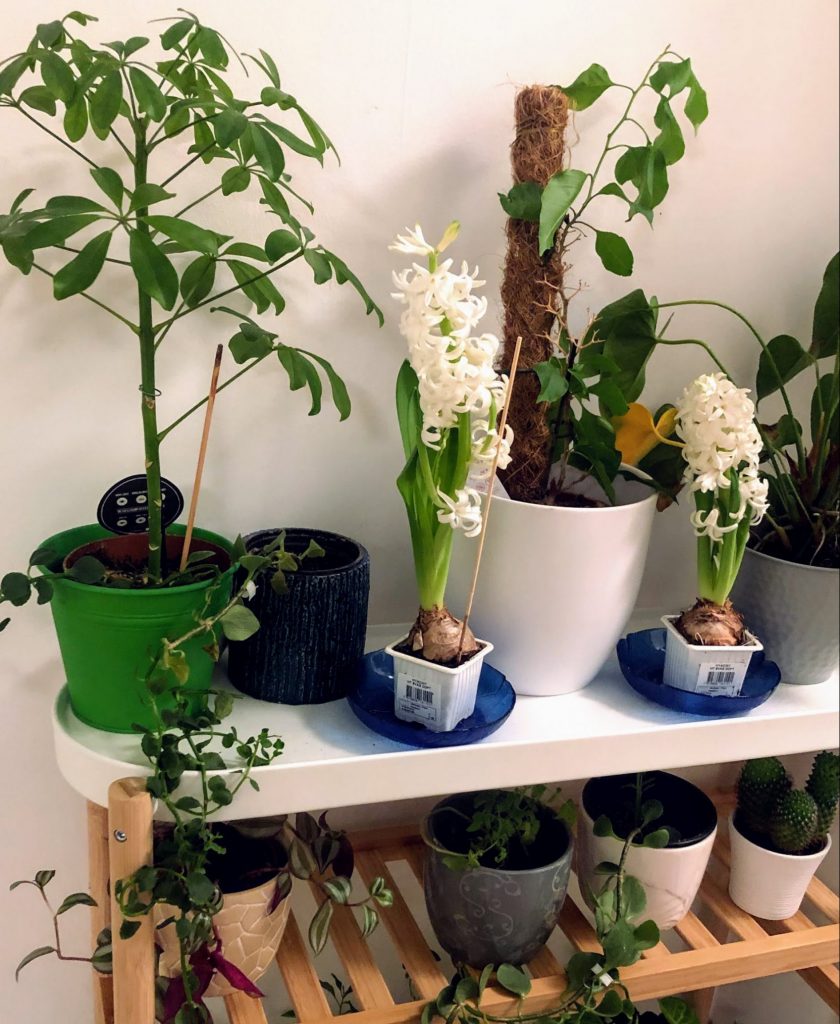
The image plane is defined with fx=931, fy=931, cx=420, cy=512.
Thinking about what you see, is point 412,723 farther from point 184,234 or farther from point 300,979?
point 184,234

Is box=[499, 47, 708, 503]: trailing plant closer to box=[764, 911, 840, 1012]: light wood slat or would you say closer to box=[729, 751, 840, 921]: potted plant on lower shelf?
box=[729, 751, 840, 921]: potted plant on lower shelf

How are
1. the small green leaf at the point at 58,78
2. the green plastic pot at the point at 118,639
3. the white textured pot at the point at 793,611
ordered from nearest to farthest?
the small green leaf at the point at 58,78, the green plastic pot at the point at 118,639, the white textured pot at the point at 793,611

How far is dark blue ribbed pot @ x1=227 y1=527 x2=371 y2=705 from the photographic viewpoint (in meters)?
0.79

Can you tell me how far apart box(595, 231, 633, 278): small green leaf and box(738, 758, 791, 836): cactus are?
56 cm

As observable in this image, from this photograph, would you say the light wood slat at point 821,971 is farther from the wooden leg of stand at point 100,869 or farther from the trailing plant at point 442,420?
the wooden leg of stand at point 100,869

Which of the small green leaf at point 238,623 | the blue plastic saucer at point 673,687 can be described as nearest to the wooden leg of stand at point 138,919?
the small green leaf at point 238,623

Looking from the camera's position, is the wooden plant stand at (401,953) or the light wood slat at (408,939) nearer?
the wooden plant stand at (401,953)

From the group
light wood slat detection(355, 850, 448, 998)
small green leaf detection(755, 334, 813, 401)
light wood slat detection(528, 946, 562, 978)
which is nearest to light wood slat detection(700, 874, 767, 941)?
light wood slat detection(528, 946, 562, 978)

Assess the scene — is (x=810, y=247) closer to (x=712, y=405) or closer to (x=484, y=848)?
(x=712, y=405)

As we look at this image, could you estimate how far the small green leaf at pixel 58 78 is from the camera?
0.61m

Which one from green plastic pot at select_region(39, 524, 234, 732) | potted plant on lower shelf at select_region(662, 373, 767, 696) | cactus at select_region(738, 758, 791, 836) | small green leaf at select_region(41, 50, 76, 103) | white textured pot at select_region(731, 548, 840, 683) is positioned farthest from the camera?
cactus at select_region(738, 758, 791, 836)

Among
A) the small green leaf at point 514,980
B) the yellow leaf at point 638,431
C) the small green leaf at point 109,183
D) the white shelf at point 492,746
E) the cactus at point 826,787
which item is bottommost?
the small green leaf at point 514,980

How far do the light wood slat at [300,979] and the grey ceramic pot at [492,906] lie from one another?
0.44ft

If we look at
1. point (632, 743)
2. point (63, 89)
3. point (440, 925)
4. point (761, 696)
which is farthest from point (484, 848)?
point (63, 89)
